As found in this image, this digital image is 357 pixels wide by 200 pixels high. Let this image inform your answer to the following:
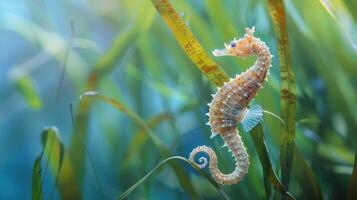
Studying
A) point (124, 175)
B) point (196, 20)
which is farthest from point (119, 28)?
point (124, 175)

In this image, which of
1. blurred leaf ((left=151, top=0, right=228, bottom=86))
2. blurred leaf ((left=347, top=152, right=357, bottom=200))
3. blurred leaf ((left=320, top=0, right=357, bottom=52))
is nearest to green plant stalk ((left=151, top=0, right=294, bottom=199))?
blurred leaf ((left=151, top=0, right=228, bottom=86))

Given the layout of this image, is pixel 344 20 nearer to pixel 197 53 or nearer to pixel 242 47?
pixel 242 47

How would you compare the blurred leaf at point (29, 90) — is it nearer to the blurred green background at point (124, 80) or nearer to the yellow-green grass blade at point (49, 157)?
the blurred green background at point (124, 80)

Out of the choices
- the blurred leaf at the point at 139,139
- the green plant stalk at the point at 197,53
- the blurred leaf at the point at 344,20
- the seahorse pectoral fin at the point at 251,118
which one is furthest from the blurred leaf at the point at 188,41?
the blurred leaf at the point at 344,20

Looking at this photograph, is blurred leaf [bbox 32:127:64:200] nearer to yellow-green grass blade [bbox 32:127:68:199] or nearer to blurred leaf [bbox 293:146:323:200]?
yellow-green grass blade [bbox 32:127:68:199]

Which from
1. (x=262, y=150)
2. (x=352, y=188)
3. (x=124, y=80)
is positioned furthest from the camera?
(x=124, y=80)

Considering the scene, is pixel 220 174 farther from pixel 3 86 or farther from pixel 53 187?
pixel 3 86

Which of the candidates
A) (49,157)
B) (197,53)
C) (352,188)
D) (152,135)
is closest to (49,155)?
(49,157)
